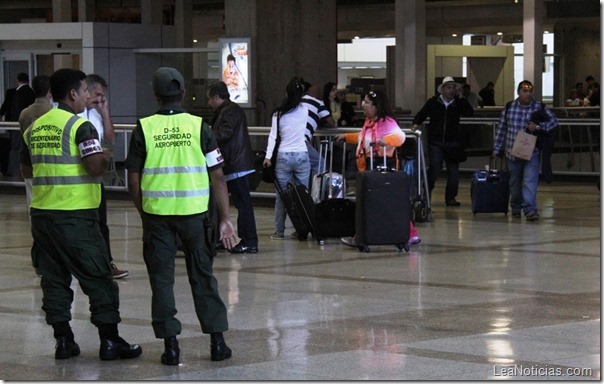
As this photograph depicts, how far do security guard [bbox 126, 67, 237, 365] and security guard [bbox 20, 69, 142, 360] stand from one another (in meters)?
0.31

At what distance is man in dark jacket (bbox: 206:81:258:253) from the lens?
43.4 feet

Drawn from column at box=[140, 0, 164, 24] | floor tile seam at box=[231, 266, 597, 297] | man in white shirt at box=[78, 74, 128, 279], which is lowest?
floor tile seam at box=[231, 266, 597, 297]

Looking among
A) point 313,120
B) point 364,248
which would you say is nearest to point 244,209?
point 364,248

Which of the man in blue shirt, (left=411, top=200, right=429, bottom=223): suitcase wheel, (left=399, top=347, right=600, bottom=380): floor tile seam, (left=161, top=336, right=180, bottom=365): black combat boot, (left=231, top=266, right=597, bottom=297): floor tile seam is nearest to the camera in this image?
(left=399, top=347, right=600, bottom=380): floor tile seam

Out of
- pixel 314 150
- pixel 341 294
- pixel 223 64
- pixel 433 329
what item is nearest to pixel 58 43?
pixel 223 64

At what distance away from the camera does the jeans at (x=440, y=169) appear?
19.0 metres

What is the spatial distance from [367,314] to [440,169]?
9.66 metres

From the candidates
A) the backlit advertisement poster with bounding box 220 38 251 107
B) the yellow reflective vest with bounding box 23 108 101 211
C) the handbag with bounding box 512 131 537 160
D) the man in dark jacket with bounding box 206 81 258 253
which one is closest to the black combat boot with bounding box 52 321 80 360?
the yellow reflective vest with bounding box 23 108 101 211

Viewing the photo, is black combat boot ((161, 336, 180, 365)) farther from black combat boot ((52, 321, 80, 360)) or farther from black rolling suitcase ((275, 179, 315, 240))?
black rolling suitcase ((275, 179, 315, 240))

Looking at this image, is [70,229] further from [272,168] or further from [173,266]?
[272,168]

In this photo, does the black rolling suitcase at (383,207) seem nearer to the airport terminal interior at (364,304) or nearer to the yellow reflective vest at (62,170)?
the airport terminal interior at (364,304)

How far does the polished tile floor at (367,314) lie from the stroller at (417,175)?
129 centimetres

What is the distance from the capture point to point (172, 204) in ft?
25.6

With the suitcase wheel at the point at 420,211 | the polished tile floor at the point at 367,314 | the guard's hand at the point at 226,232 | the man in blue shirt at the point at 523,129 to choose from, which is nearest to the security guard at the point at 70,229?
the polished tile floor at the point at 367,314
